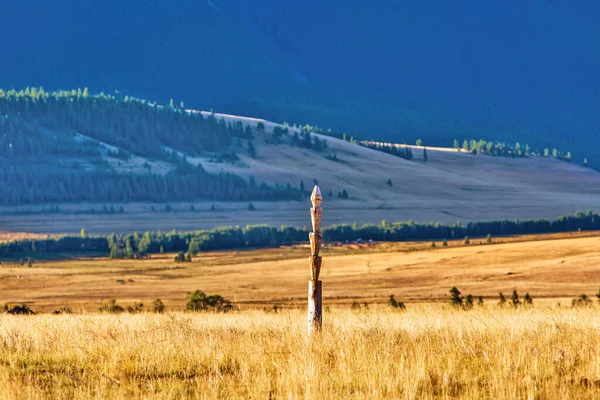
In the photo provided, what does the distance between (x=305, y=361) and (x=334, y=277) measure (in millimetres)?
62478

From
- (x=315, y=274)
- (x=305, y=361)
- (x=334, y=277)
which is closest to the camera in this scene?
(x=305, y=361)

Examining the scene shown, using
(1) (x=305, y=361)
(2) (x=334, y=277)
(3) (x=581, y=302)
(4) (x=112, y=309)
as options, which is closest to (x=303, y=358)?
(1) (x=305, y=361)

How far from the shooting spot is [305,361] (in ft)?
45.2

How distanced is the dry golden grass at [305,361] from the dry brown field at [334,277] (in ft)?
111

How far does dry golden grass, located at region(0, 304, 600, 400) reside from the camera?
41.0 ft

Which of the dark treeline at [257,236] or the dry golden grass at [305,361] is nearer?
the dry golden grass at [305,361]

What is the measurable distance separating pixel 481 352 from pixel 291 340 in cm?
282

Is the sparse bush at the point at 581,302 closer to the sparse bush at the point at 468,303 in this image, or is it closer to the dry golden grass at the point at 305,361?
the sparse bush at the point at 468,303

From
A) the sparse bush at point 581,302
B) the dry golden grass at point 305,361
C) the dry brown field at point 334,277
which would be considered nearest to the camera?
the dry golden grass at point 305,361

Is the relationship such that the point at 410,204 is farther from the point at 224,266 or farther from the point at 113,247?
the point at 224,266

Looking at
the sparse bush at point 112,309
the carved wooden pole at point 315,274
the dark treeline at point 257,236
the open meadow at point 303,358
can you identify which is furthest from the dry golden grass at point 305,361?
the dark treeline at point 257,236

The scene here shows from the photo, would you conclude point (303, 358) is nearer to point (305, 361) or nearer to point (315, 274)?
point (305, 361)

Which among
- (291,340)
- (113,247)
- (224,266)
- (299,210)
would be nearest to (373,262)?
(224,266)

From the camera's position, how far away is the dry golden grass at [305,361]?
1248 centimetres
